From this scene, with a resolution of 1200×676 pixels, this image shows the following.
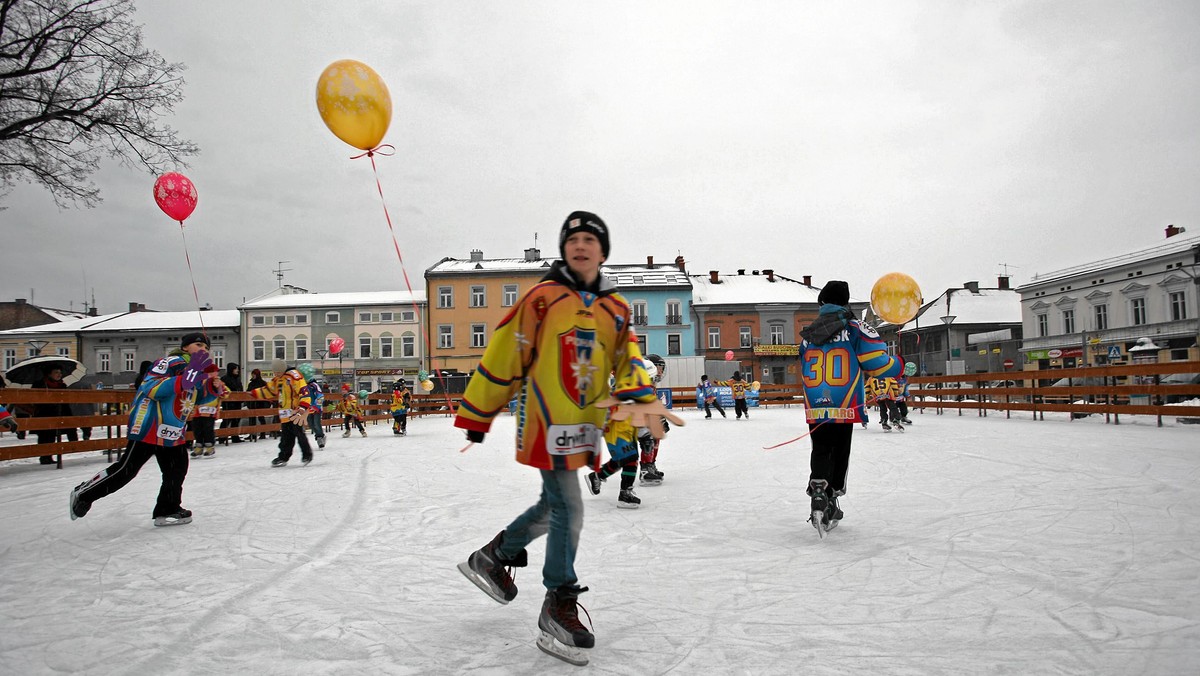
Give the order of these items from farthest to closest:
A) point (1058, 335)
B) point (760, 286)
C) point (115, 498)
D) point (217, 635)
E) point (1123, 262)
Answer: point (760, 286) → point (1058, 335) → point (1123, 262) → point (115, 498) → point (217, 635)

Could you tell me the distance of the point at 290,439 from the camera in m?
9.95

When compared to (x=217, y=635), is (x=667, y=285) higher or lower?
higher

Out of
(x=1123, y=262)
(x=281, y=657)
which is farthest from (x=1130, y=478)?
(x=1123, y=262)

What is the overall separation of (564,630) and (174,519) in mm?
4340

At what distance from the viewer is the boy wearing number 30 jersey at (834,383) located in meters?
4.87

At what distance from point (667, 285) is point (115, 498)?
40.8 meters

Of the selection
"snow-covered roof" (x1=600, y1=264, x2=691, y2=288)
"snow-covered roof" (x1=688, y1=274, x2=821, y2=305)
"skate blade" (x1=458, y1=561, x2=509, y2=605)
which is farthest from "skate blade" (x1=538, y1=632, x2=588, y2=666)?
"snow-covered roof" (x1=688, y1=274, x2=821, y2=305)

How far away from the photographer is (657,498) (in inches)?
263

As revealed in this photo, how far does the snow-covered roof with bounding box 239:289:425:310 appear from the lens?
47.5m

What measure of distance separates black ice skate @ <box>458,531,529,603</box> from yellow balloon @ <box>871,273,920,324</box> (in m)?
6.88

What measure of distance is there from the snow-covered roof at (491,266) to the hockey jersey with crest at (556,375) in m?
43.6

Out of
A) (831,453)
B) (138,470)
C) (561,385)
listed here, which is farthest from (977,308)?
(561,385)

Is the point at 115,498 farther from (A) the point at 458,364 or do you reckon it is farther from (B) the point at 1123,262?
(B) the point at 1123,262

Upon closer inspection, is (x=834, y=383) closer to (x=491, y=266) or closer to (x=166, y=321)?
(x=491, y=266)
